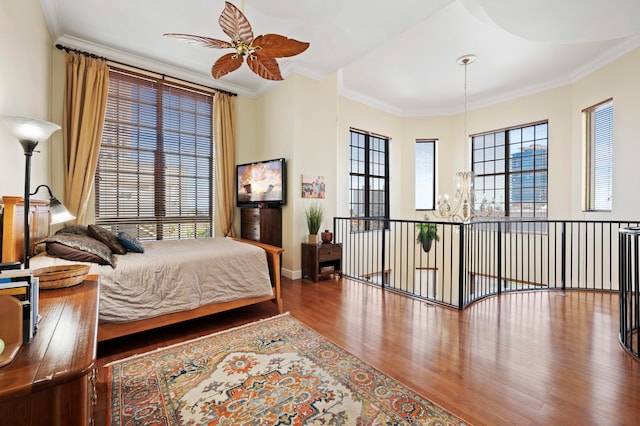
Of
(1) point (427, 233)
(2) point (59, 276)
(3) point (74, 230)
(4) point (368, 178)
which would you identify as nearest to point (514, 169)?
(1) point (427, 233)

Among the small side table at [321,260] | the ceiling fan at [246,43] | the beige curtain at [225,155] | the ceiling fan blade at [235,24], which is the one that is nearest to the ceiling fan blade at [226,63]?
the ceiling fan at [246,43]

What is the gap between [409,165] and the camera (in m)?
6.83

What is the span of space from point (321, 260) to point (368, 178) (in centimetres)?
271

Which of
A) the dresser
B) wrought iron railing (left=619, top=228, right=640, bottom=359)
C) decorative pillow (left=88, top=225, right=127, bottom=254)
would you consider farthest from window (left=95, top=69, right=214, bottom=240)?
wrought iron railing (left=619, top=228, right=640, bottom=359)

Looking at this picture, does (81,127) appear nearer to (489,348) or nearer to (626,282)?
(489,348)

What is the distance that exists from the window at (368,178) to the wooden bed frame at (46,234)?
314 centimetres

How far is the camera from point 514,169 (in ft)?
19.3

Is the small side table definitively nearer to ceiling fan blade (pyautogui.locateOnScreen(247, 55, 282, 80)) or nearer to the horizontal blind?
ceiling fan blade (pyautogui.locateOnScreen(247, 55, 282, 80))

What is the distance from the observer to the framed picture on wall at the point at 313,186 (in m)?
4.52

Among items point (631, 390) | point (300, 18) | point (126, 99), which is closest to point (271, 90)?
point (300, 18)

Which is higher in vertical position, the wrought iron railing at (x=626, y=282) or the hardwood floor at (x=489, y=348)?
the wrought iron railing at (x=626, y=282)

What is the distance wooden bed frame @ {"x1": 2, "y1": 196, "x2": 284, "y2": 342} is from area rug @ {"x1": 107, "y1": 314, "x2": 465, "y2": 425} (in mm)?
230

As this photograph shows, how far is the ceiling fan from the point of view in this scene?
2279mm

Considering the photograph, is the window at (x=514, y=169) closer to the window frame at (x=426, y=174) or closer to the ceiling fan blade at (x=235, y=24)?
the window frame at (x=426, y=174)
